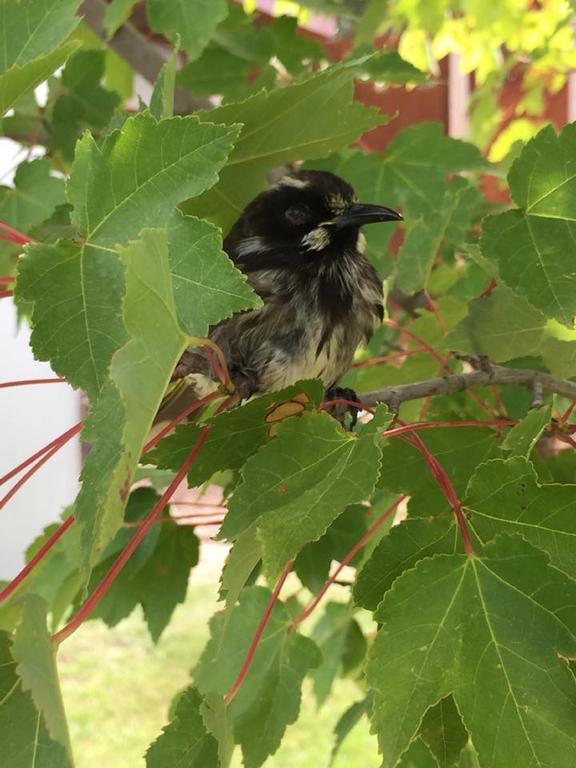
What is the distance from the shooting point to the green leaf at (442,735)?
1.76 feet

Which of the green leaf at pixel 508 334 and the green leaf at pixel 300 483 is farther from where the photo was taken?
the green leaf at pixel 508 334

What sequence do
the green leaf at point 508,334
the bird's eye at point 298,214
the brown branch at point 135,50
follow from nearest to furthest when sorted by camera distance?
the green leaf at point 508,334 → the bird's eye at point 298,214 → the brown branch at point 135,50

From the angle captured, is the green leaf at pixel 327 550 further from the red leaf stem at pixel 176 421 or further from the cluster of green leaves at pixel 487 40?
the cluster of green leaves at pixel 487 40

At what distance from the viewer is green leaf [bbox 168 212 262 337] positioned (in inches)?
18.4

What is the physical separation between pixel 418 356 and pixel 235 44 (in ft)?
1.71

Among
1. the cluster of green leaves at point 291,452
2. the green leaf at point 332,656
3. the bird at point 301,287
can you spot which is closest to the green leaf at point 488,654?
the cluster of green leaves at point 291,452

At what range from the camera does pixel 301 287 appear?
91 centimetres

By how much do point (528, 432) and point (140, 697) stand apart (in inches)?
93.4

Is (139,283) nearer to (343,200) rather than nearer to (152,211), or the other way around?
(152,211)

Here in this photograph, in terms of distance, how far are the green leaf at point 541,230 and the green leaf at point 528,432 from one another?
8cm

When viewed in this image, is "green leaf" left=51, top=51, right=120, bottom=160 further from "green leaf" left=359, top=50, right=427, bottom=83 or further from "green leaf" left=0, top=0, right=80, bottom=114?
"green leaf" left=0, top=0, right=80, bottom=114

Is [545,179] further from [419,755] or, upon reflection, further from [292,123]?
[419,755]

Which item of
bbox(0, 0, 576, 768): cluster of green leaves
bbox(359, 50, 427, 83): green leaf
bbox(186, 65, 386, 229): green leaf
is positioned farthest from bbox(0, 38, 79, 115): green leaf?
bbox(359, 50, 427, 83): green leaf

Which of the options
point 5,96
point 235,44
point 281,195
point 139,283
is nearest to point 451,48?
point 235,44
